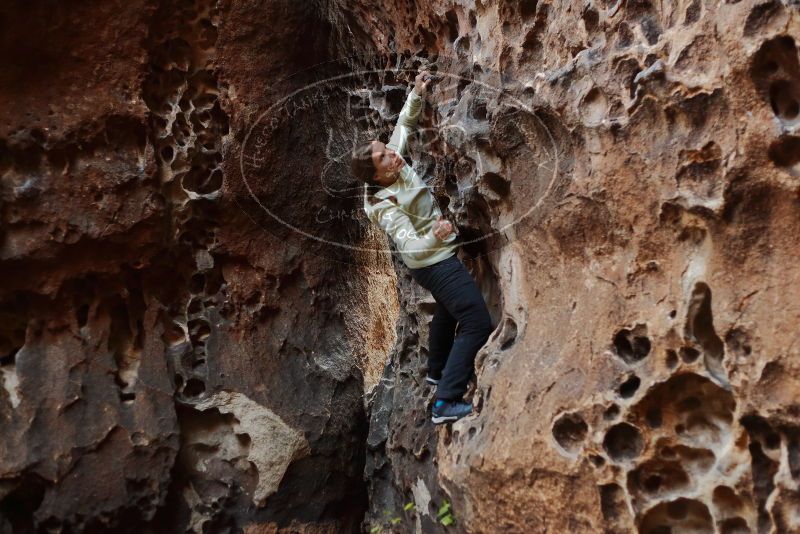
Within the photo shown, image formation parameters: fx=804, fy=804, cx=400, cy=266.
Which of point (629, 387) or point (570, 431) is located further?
point (570, 431)

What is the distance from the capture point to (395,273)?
14.5ft

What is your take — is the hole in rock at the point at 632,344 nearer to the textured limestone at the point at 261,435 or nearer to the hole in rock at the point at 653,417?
the hole in rock at the point at 653,417

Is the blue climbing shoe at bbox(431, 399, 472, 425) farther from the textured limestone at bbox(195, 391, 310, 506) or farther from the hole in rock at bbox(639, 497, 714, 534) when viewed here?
the textured limestone at bbox(195, 391, 310, 506)

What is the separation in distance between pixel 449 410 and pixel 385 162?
1.02 m

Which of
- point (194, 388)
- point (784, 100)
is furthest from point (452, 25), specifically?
point (194, 388)

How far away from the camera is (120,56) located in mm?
3926

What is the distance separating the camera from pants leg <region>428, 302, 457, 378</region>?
347cm

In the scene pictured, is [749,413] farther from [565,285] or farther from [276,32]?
[276,32]

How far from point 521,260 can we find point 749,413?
3.71 feet

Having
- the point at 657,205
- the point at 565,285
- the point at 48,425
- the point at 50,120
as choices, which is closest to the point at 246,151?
the point at 50,120

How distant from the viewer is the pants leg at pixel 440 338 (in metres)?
3.47

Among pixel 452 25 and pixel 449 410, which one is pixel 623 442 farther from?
pixel 452 25

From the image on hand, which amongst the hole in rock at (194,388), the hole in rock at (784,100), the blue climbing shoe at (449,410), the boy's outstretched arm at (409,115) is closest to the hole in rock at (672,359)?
the hole in rock at (784,100)

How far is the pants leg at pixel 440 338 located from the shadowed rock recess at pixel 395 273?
0.22 m
